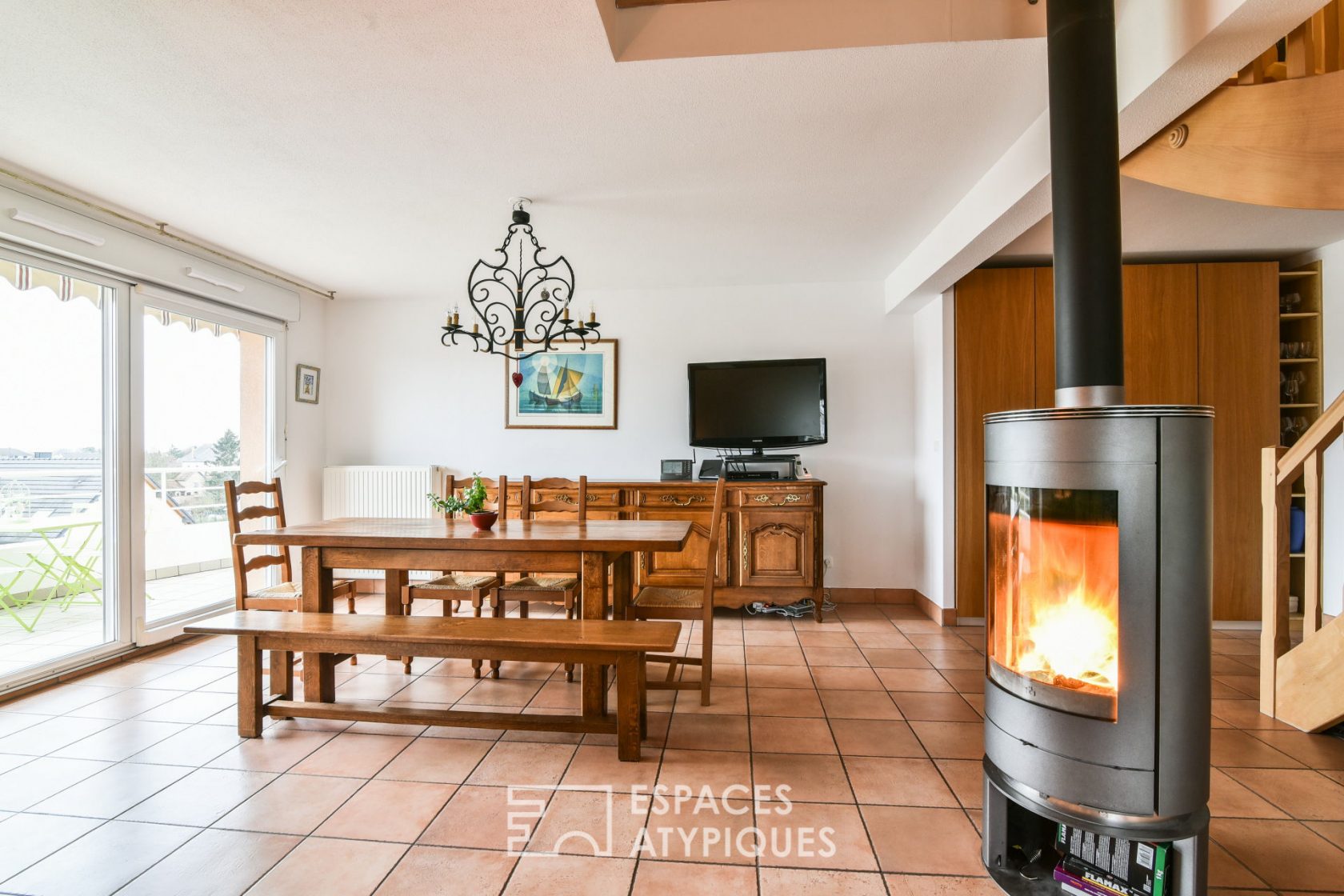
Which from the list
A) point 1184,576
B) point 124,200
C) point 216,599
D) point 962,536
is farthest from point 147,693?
point 962,536

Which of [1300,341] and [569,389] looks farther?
[569,389]

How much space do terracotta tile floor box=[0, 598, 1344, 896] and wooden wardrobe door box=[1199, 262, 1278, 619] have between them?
1.10 m

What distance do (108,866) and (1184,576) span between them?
2.74 m

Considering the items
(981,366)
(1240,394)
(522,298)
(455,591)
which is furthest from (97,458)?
(1240,394)

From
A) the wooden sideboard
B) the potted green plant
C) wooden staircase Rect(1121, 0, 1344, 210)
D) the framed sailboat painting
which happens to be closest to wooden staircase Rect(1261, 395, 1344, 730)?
wooden staircase Rect(1121, 0, 1344, 210)

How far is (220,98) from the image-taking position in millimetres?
2154

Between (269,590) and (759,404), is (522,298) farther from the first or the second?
(759,404)

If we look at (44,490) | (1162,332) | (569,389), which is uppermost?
(1162,332)

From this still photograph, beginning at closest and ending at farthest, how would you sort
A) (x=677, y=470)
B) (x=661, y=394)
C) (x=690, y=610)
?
(x=690, y=610) < (x=677, y=470) < (x=661, y=394)

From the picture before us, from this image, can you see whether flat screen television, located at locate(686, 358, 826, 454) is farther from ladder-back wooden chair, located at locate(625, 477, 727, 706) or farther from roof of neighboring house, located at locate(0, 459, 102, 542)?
roof of neighboring house, located at locate(0, 459, 102, 542)

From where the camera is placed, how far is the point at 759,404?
14.9 feet

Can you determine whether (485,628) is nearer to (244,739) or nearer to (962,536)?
(244,739)

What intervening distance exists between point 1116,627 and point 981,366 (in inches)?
114

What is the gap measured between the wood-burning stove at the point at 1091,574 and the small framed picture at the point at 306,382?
4855 millimetres
